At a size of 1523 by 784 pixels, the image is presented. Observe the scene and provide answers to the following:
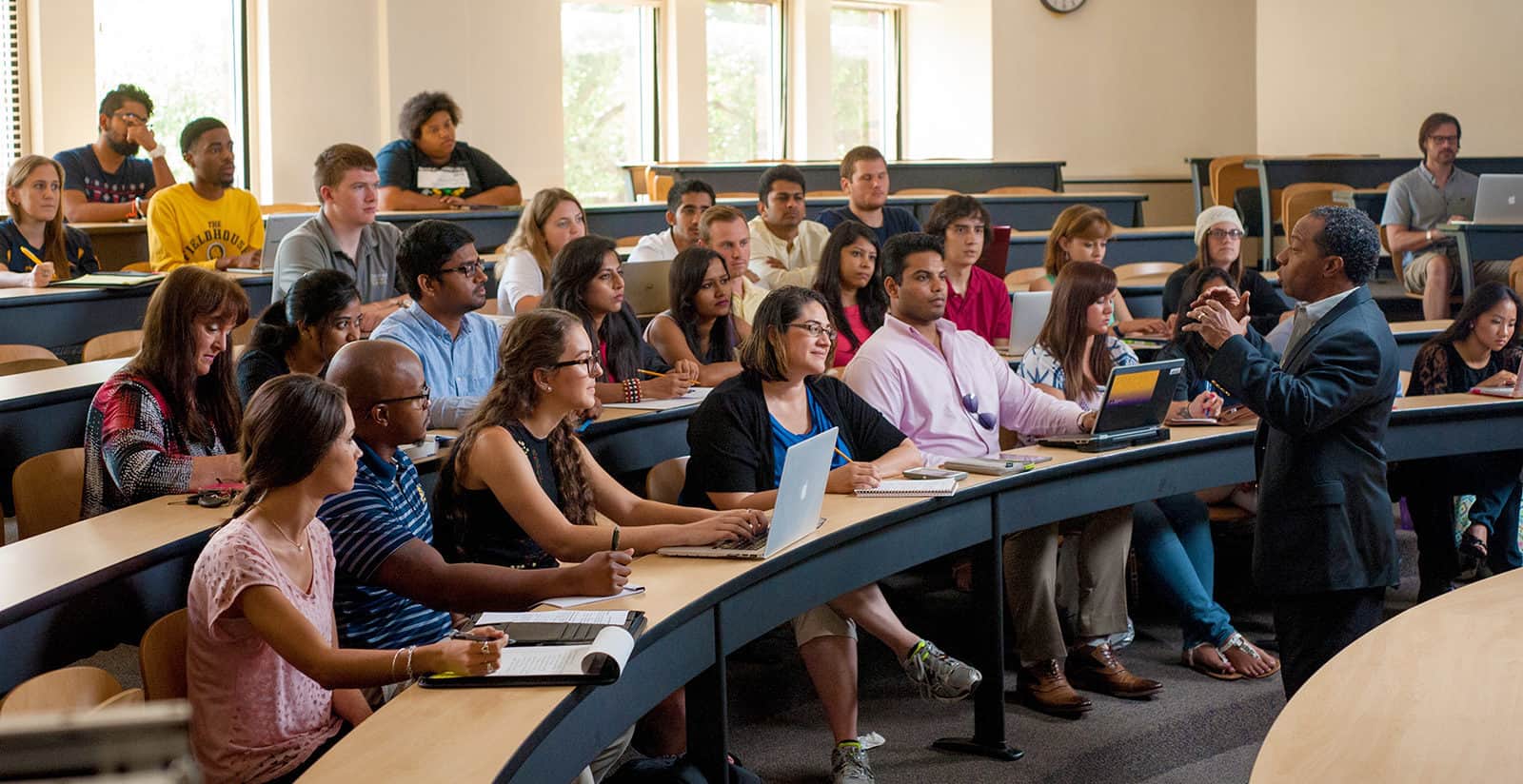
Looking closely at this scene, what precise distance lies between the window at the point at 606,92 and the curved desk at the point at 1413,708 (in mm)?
9496

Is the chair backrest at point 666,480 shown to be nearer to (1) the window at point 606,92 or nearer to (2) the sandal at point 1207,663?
(2) the sandal at point 1207,663

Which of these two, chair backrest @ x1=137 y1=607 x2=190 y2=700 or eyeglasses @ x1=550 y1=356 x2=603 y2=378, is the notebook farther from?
chair backrest @ x1=137 y1=607 x2=190 y2=700

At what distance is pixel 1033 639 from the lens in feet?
12.3

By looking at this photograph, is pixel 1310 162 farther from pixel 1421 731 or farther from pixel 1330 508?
pixel 1421 731

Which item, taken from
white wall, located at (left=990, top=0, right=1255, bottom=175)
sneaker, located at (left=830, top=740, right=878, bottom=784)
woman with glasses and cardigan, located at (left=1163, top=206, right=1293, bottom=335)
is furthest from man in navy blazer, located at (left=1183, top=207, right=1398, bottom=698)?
white wall, located at (left=990, top=0, right=1255, bottom=175)

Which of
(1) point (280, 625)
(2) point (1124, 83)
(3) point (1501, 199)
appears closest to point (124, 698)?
(1) point (280, 625)

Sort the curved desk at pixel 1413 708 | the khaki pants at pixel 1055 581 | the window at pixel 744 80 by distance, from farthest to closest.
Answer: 1. the window at pixel 744 80
2. the khaki pants at pixel 1055 581
3. the curved desk at pixel 1413 708

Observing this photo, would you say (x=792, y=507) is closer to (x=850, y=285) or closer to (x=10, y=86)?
(x=850, y=285)

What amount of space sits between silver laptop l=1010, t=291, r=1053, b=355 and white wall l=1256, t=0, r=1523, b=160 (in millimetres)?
7713

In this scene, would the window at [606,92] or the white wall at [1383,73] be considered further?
the window at [606,92]

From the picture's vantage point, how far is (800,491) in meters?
2.69

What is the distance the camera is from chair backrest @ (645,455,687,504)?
347 centimetres

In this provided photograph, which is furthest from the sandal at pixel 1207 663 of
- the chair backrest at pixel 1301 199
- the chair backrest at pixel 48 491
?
the chair backrest at pixel 1301 199

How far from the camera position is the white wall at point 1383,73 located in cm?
1116
